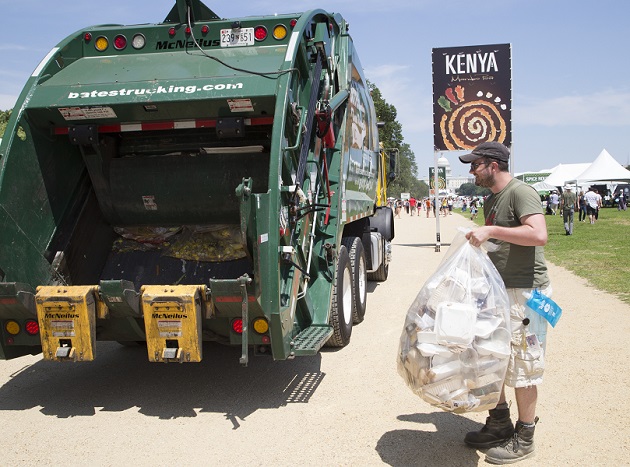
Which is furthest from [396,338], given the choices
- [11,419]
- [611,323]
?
[11,419]

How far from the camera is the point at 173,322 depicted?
454cm

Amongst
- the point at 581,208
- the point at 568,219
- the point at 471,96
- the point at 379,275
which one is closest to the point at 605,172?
the point at 581,208

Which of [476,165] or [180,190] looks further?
[180,190]

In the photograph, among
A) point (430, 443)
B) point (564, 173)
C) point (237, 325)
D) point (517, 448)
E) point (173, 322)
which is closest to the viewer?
point (517, 448)

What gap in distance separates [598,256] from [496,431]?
1126 cm

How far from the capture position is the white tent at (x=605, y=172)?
4034 centimetres

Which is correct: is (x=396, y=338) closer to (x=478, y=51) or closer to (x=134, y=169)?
(x=134, y=169)

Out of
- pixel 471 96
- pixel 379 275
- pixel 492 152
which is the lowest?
pixel 379 275

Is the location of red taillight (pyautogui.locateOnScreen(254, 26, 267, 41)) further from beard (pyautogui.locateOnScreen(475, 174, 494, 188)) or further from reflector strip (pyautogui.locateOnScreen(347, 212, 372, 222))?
beard (pyautogui.locateOnScreen(475, 174, 494, 188))

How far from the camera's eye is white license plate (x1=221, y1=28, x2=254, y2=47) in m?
5.50

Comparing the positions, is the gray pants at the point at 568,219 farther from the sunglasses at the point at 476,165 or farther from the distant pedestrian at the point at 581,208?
the sunglasses at the point at 476,165

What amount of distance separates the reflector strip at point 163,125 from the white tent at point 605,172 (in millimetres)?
38842

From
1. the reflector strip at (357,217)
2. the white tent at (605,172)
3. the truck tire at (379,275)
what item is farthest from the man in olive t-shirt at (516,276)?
the white tent at (605,172)

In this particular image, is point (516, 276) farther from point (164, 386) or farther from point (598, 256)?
point (598, 256)
